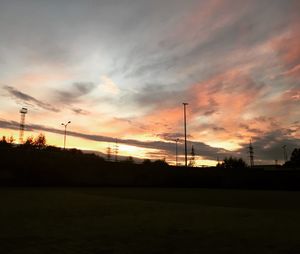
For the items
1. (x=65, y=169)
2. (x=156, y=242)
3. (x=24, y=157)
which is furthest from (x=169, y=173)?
(x=156, y=242)

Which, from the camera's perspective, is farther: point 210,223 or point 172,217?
point 172,217

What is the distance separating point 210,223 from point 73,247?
25.1ft

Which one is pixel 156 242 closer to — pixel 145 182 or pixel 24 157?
pixel 24 157

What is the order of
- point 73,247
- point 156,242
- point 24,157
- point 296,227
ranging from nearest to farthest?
1. point 73,247
2. point 156,242
3. point 296,227
4. point 24,157

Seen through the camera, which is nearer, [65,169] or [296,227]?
[296,227]

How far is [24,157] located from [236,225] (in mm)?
50374

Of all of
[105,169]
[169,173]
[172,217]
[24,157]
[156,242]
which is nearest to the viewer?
[156,242]

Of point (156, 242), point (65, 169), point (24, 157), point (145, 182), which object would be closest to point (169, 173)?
point (145, 182)

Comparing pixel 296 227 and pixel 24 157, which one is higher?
pixel 24 157

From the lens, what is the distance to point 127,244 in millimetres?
11477

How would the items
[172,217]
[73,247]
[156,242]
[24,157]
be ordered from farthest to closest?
[24,157] → [172,217] → [156,242] → [73,247]

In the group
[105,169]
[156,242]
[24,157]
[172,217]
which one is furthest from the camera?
[105,169]

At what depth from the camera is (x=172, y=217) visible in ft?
61.2

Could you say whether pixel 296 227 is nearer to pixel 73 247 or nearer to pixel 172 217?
pixel 172 217
